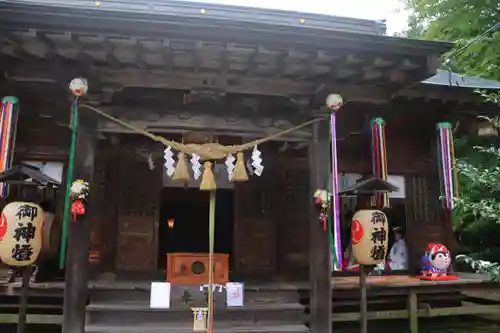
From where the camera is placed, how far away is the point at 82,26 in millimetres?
5676

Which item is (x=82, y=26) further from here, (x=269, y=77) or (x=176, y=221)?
(x=176, y=221)

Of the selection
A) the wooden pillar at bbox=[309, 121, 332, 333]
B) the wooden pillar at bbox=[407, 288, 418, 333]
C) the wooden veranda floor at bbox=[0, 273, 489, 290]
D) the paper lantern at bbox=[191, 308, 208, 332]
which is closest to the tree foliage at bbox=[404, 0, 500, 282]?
the wooden veranda floor at bbox=[0, 273, 489, 290]

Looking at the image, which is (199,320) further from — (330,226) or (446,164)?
(446,164)

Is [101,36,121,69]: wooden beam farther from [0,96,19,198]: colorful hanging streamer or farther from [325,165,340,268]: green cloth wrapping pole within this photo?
[325,165,340,268]: green cloth wrapping pole

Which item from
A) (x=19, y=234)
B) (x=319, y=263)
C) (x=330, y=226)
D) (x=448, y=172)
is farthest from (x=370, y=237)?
(x=19, y=234)

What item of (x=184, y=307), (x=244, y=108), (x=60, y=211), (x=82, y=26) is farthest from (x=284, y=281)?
(x=82, y=26)

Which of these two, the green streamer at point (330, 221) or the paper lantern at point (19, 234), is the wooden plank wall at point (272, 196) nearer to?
the green streamer at point (330, 221)

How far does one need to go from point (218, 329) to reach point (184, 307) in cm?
62

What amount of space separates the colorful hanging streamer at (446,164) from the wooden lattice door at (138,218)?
5.42m

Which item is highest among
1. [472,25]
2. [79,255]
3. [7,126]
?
[472,25]

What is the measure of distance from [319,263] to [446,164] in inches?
142

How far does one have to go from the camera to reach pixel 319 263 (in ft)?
22.7

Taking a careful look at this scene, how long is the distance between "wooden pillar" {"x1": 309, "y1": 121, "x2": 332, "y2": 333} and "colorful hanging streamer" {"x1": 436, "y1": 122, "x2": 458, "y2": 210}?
3.10 meters

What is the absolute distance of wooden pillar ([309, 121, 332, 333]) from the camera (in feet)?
22.5
